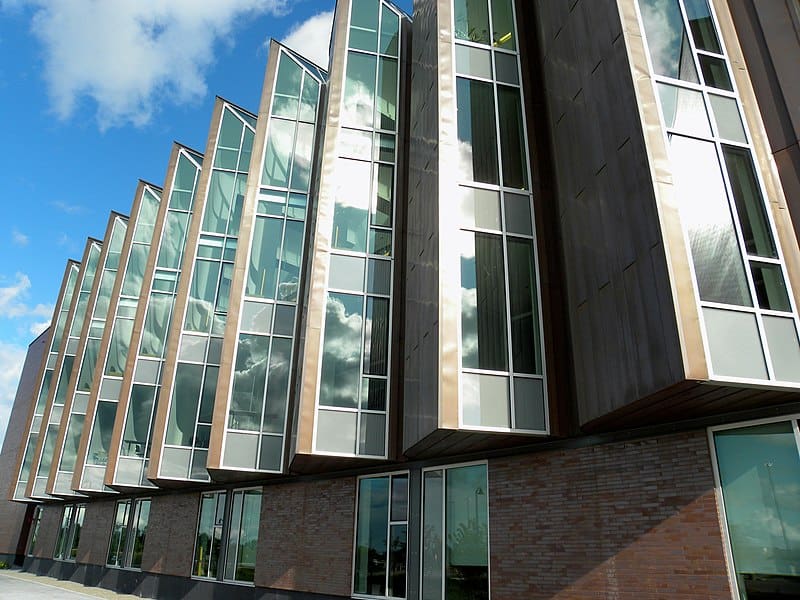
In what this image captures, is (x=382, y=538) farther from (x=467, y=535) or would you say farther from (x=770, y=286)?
(x=770, y=286)

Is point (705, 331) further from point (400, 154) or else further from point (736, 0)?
point (400, 154)

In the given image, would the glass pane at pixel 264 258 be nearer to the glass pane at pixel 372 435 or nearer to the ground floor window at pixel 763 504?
the glass pane at pixel 372 435

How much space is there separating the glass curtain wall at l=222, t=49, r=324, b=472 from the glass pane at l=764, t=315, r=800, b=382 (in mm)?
12875

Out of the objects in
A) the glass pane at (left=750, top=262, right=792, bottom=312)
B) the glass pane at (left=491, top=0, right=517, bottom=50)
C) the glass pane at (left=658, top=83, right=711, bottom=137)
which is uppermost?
the glass pane at (left=491, top=0, right=517, bottom=50)

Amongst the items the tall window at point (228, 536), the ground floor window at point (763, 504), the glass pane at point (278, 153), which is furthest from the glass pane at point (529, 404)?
the glass pane at point (278, 153)

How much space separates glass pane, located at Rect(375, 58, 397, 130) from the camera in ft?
59.1

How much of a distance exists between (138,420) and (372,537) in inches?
512

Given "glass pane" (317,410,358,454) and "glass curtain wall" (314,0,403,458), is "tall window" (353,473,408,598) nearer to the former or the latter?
"glass curtain wall" (314,0,403,458)

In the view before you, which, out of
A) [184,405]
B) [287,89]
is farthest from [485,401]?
[287,89]

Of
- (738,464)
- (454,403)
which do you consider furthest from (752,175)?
(454,403)

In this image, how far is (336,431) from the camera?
14719 mm

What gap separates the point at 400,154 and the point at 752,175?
999 centimetres

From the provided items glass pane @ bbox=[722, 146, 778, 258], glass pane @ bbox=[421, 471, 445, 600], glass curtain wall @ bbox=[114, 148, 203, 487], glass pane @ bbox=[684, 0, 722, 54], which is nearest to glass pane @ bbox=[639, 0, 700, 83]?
glass pane @ bbox=[684, 0, 722, 54]

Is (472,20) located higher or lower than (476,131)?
higher
